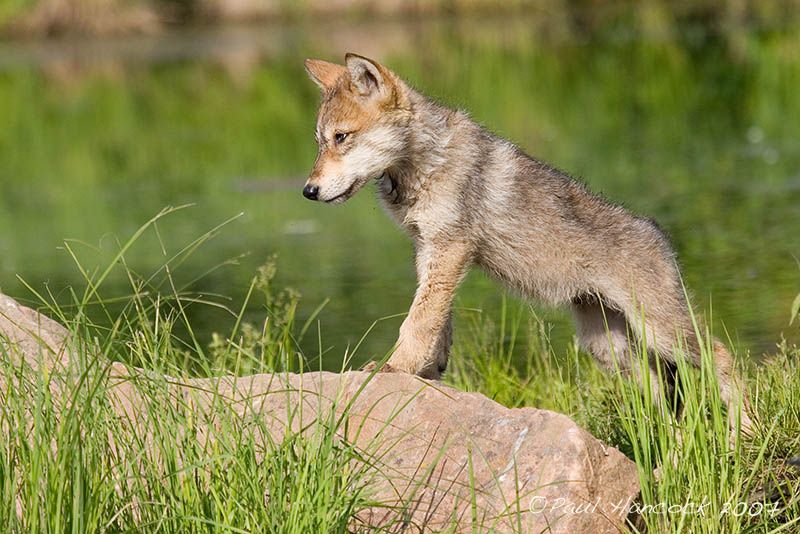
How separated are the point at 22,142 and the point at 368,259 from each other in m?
10.5

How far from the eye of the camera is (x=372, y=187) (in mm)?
6445

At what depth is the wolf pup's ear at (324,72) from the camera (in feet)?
21.5

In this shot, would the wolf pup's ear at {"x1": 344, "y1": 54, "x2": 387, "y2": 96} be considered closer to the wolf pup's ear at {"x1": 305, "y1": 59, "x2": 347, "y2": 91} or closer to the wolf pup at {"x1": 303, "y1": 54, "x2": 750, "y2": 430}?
the wolf pup at {"x1": 303, "y1": 54, "x2": 750, "y2": 430}

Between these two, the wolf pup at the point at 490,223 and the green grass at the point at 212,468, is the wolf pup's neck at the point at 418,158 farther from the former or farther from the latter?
the green grass at the point at 212,468

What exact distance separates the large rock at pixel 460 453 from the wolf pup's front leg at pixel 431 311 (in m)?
0.56

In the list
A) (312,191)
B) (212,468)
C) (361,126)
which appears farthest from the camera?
(361,126)

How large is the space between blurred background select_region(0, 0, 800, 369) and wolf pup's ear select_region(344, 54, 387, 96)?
3.01 feet

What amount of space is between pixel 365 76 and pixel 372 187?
0.54 metres

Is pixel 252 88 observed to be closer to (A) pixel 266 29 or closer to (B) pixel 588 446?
(A) pixel 266 29

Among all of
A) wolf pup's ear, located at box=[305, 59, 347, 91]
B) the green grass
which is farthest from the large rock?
wolf pup's ear, located at box=[305, 59, 347, 91]

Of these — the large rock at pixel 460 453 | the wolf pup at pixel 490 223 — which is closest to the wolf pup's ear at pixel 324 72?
the wolf pup at pixel 490 223

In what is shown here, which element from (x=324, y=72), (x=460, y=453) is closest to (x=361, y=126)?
(x=324, y=72)

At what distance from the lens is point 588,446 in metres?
4.77

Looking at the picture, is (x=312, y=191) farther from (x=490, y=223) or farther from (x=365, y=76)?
(x=490, y=223)
